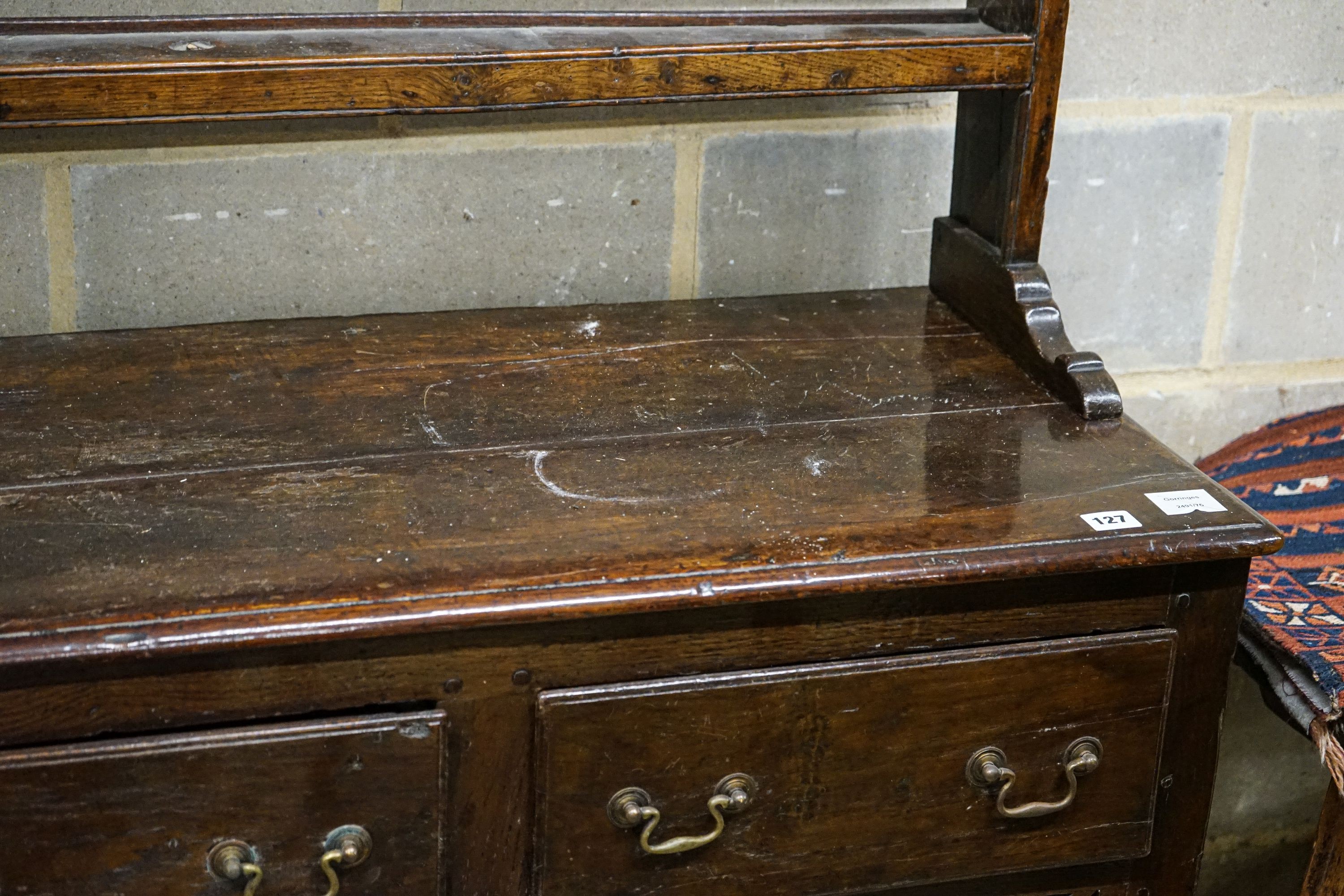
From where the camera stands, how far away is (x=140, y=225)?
1358 millimetres

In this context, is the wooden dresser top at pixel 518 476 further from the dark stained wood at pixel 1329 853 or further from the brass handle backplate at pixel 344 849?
the dark stained wood at pixel 1329 853

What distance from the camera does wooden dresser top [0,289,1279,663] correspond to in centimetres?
92

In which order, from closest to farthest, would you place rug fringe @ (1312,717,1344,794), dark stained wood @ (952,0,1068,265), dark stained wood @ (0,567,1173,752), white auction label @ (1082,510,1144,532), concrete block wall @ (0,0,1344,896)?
dark stained wood @ (0,567,1173,752) < white auction label @ (1082,510,1144,532) < rug fringe @ (1312,717,1344,794) < dark stained wood @ (952,0,1068,265) < concrete block wall @ (0,0,1344,896)

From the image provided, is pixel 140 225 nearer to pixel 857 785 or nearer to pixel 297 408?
pixel 297 408

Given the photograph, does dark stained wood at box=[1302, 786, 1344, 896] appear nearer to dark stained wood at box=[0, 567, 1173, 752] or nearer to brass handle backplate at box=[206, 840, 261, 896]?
dark stained wood at box=[0, 567, 1173, 752]

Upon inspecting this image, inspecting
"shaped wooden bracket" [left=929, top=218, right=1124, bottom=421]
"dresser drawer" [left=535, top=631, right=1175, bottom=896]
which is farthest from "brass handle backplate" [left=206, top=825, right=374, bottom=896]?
"shaped wooden bracket" [left=929, top=218, right=1124, bottom=421]

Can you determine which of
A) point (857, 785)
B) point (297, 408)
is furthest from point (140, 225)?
point (857, 785)

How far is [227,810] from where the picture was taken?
0.93m

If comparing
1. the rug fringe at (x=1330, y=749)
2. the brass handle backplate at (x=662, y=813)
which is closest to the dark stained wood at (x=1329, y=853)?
the rug fringe at (x=1330, y=749)

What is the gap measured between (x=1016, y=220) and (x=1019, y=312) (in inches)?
3.4

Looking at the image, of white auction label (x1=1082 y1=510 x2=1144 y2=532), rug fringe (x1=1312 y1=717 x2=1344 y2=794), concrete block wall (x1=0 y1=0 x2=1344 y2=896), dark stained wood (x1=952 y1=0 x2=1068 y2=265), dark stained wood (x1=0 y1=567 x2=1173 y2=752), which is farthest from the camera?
concrete block wall (x1=0 y1=0 x2=1344 y2=896)

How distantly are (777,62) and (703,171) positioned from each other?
283mm

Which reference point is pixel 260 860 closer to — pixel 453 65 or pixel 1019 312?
pixel 453 65

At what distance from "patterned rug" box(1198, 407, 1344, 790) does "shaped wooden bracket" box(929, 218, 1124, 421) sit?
0.71 ft
